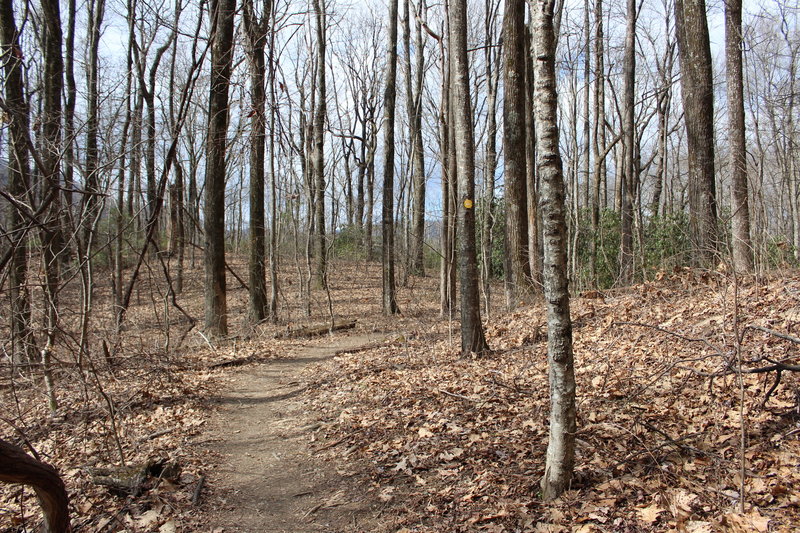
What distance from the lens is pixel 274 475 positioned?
15.7 feet

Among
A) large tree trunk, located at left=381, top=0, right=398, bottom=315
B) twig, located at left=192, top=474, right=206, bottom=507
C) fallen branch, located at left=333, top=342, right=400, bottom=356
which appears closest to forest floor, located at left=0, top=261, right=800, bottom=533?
twig, located at left=192, top=474, right=206, bottom=507

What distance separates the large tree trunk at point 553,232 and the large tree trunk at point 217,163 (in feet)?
29.7

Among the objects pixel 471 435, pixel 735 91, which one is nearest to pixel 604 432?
pixel 471 435

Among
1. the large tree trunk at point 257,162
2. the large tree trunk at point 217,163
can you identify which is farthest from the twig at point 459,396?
the large tree trunk at point 257,162

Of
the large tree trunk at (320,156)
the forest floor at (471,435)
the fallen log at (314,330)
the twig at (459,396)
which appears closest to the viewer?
the forest floor at (471,435)

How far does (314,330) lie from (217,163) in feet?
15.0

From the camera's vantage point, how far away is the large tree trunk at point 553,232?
3.16 m

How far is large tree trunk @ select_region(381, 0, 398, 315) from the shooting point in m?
14.0

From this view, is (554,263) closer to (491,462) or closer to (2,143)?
(491,462)

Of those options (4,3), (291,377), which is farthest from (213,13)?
(291,377)

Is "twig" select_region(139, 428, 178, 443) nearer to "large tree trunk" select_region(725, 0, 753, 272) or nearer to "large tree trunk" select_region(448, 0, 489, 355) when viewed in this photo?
"large tree trunk" select_region(448, 0, 489, 355)

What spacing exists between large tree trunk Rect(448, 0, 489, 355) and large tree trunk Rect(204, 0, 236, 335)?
5.74 meters

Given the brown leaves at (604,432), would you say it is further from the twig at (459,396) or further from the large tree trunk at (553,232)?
the large tree trunk at (553,232)

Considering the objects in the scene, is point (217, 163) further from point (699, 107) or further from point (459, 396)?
point (699, 107)
